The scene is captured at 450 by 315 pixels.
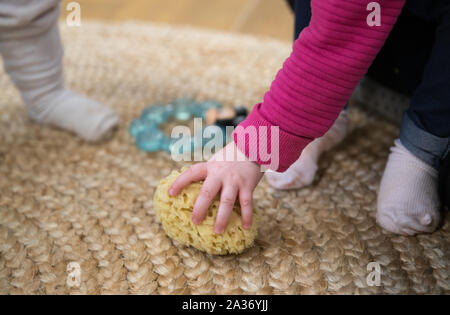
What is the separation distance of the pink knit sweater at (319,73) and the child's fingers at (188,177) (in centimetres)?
5

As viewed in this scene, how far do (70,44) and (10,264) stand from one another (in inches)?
24.6

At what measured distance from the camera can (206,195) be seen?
1.41 feet

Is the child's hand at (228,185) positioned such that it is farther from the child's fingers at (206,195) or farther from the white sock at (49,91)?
the white sock at (49,91)

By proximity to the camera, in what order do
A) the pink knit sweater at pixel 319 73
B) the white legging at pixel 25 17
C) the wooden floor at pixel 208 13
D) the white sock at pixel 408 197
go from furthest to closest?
1. the wooden floor at pixel 208 13
2. the white legging at pixel 25 17
3. the white sock at pixel 408 197
4. the pink knit sweater at pixel 319 73

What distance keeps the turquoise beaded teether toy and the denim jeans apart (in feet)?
0.77

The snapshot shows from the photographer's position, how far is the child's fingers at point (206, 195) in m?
0.43

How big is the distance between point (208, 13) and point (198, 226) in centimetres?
85

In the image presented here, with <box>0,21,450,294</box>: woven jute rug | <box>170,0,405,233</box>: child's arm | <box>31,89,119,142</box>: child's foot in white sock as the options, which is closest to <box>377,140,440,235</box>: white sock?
<box>0,21,450,294</box>: woven jute rug

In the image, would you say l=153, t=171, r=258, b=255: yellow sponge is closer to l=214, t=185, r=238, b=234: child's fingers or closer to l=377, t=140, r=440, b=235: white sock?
l=214, t=185, r=238, b=234: child's fingers

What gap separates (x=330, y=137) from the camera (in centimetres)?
63

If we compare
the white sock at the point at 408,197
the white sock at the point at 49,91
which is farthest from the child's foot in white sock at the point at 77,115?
the white sock at the point at 408,197

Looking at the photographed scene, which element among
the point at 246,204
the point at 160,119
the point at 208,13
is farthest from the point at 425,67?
the point at 208,13
